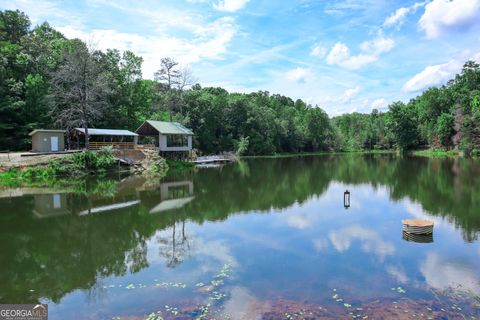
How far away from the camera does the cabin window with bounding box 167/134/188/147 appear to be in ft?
154

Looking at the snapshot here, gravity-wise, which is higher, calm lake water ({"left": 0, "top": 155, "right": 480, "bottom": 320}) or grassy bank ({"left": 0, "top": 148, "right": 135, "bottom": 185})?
grassy bank ({"left": 0, "top": 148, "right": 135, "bottom": 185})

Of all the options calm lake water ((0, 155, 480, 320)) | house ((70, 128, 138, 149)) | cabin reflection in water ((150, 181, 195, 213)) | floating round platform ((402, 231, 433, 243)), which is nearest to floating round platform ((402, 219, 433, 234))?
floating round platform ((402, 231, 433, 243))

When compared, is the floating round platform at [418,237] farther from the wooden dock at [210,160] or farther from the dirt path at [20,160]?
the wooden dock at [210,160]

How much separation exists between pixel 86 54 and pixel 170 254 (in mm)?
33240

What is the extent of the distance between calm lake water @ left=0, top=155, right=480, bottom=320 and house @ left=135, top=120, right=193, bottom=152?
22.4 meters

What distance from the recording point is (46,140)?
35625mm

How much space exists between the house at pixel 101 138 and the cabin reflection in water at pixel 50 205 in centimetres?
1671

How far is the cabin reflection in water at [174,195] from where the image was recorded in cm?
2102

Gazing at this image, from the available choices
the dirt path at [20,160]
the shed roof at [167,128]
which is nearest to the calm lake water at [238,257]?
the dirt path at [20,160]

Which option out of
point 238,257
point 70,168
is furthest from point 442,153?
point 238,257

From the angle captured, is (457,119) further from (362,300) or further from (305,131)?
(362,300)

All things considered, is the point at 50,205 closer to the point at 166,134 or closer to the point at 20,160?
the point at 20,160

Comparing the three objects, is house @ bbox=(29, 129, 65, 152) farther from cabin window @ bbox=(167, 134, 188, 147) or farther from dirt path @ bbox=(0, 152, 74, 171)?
cabin window @ bbox=(167, 134, 188, 147)

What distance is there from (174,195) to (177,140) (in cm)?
2400
